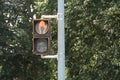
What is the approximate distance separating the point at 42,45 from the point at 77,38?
14.7m

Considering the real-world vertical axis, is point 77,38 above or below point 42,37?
below

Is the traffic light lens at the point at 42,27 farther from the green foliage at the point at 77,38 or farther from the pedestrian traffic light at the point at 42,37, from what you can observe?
the green foliage at the point at 77,38

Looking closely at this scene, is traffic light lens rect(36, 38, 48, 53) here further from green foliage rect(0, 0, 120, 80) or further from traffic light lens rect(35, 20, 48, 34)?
green foliage rect(0, 0, 120, 80)

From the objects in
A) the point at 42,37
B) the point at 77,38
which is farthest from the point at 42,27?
the point at 77,38

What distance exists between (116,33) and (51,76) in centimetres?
1184

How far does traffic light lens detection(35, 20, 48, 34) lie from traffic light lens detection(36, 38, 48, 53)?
0.16m

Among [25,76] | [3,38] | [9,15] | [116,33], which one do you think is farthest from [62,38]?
[25,76]

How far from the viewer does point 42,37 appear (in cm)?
793

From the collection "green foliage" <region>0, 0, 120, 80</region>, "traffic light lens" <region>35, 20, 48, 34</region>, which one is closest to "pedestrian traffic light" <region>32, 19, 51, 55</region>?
"traffic light lens" <region>35, 20, 48, 34</region>

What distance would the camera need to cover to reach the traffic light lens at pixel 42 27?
793cm

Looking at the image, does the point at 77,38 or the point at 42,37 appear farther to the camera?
the point at 77,38

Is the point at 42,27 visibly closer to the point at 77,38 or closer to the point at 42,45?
the point at 42,45

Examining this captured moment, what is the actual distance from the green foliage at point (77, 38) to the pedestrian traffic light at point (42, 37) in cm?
1170

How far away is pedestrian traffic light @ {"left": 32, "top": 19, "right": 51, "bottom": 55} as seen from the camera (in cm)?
793
